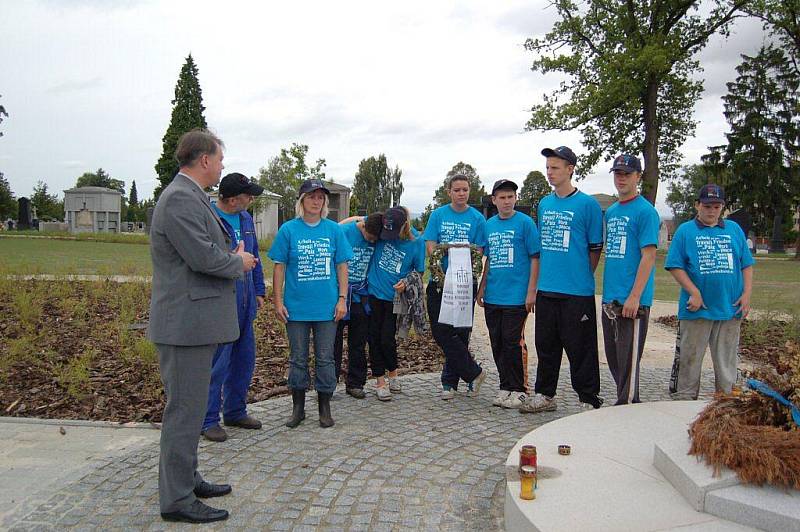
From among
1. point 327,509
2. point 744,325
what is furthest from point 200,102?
point 327,509

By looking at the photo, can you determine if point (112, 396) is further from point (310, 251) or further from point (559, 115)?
point (559, 115)

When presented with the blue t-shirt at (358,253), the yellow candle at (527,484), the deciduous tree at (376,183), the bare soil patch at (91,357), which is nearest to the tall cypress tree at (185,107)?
the deciduous tree at (376,183)

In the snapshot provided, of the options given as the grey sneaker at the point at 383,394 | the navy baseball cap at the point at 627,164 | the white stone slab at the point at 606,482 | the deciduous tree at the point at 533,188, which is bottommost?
the grey sneaker at the point at 383,394

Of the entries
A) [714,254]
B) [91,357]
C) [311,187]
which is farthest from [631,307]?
[91,357]

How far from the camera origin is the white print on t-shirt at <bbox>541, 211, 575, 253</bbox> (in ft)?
17.4

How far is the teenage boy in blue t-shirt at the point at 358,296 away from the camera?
236 inches

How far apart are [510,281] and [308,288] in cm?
180

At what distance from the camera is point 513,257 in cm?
568

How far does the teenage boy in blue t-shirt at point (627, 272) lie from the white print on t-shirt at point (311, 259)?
233cm

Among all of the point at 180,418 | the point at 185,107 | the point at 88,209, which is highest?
the point at 185,107

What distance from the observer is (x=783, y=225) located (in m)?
63.7

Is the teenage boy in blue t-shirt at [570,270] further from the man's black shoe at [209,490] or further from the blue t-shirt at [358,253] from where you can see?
the man's black shoe at [209,490]

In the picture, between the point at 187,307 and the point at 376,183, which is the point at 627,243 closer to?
the point at 187,307

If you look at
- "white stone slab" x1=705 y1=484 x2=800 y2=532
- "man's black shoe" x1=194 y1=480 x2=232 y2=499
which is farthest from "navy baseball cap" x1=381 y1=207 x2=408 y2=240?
"white stone slab" x1=705 y1=484 x2=800 y2=532
